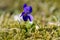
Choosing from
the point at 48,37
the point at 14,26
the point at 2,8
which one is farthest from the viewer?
the point at 2,8

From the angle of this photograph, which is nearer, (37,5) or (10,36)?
(10,36)

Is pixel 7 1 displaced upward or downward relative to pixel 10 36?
upward

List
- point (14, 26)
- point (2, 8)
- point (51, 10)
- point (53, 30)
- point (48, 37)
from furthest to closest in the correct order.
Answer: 1. point (2, 8)
2. point (51, 10)
3. point (14, 26)
4. point (53, 30)
5. point (48, 37)

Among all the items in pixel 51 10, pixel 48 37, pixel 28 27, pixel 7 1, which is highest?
pixel 7 1

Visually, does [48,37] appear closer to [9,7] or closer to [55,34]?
[55,34]

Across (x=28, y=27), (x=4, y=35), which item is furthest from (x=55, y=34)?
(x=4, y=35)

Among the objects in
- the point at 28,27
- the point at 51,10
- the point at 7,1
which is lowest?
the point at 28,27

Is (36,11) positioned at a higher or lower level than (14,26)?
higher

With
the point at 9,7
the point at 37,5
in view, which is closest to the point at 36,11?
the point at 37,5

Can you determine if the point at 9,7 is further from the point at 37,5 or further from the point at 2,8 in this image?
the point at 37,5
